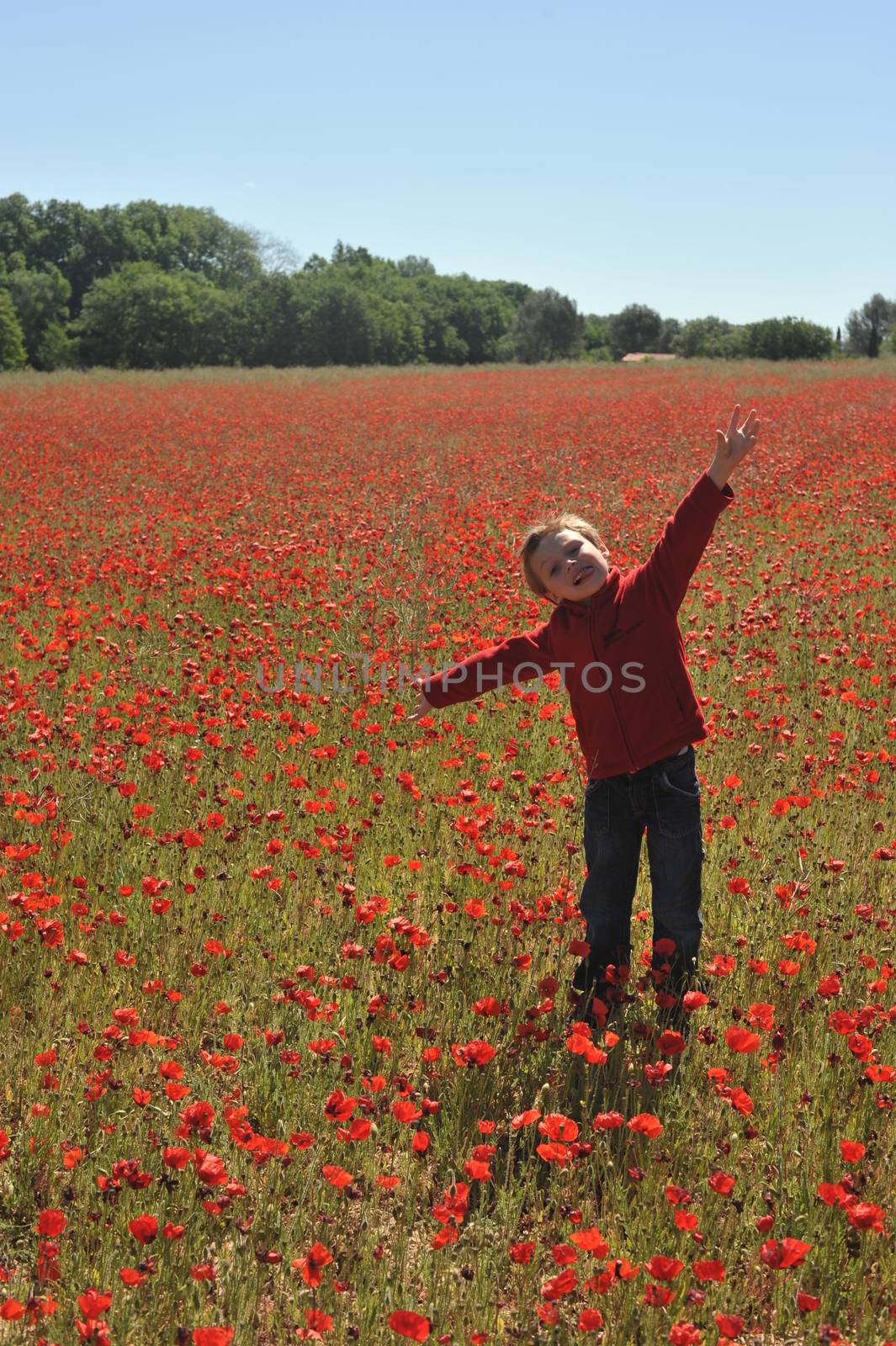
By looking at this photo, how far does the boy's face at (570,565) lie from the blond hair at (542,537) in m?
0.02

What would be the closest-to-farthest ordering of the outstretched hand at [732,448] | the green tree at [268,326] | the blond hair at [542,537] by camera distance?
the outstretched hand at [732,448], the blond hair at [542,537], the green tree at [268,326]

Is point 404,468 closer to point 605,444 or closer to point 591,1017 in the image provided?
point 605,444

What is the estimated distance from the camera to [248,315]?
6525 centimetres

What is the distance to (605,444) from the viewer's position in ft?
58.4

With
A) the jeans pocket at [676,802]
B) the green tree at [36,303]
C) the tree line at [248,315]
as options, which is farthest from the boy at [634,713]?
the green tree at [36,303]

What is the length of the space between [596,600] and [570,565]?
19 centimetres

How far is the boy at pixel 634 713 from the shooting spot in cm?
342

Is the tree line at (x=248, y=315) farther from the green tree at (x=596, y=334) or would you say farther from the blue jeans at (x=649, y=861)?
the blue jeans at (x=649, y=861)

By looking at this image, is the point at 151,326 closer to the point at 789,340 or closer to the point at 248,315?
the point at 248,315

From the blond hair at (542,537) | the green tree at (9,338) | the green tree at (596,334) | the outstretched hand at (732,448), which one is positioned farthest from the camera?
the green tree at (596,334)

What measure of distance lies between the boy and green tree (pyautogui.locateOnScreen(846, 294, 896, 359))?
7147 centimetres

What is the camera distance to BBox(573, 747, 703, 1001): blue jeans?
3.46 m

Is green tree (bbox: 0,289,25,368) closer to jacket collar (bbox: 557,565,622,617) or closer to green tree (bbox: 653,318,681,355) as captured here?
green tree (bbox: 653,318,681,355)

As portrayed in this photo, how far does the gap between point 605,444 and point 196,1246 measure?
53.8ft
